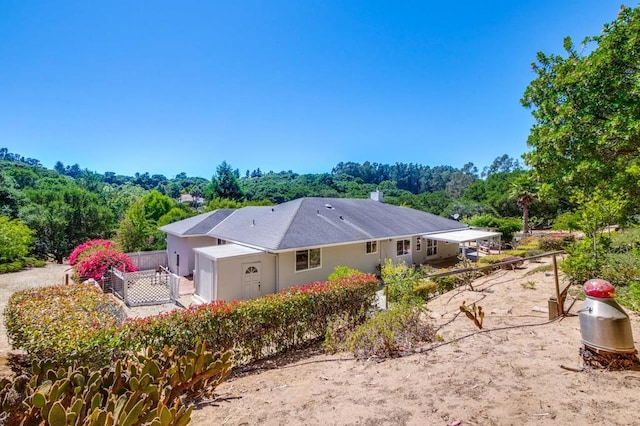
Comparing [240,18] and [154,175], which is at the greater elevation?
[154,175]

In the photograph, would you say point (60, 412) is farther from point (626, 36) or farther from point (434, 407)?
point (626, 36)

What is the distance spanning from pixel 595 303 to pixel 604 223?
330 inches

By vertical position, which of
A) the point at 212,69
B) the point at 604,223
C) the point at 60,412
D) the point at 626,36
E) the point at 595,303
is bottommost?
the point at 60,412

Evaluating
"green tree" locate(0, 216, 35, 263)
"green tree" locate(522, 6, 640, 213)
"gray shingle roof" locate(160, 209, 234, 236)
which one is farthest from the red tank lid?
"green tree" locate(0, 216, 35, 263)

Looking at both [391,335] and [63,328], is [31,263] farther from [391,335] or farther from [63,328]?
[391,335]

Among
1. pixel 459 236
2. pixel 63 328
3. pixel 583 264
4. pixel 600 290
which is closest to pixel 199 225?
pixel 63 328

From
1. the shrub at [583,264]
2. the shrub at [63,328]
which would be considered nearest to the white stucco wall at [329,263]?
the shrub at [63,328]

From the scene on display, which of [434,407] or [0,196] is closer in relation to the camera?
[434,407]

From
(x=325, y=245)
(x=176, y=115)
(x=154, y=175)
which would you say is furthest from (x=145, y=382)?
(x=154, y=175)

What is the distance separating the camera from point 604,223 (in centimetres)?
1063

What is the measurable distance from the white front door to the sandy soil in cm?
775

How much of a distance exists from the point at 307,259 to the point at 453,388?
1151 cm

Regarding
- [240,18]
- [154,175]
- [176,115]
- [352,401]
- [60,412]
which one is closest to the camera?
[60,412]

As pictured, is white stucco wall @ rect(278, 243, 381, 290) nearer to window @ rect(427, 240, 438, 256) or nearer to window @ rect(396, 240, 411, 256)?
window @ rect(396, 240, 411, 256)
